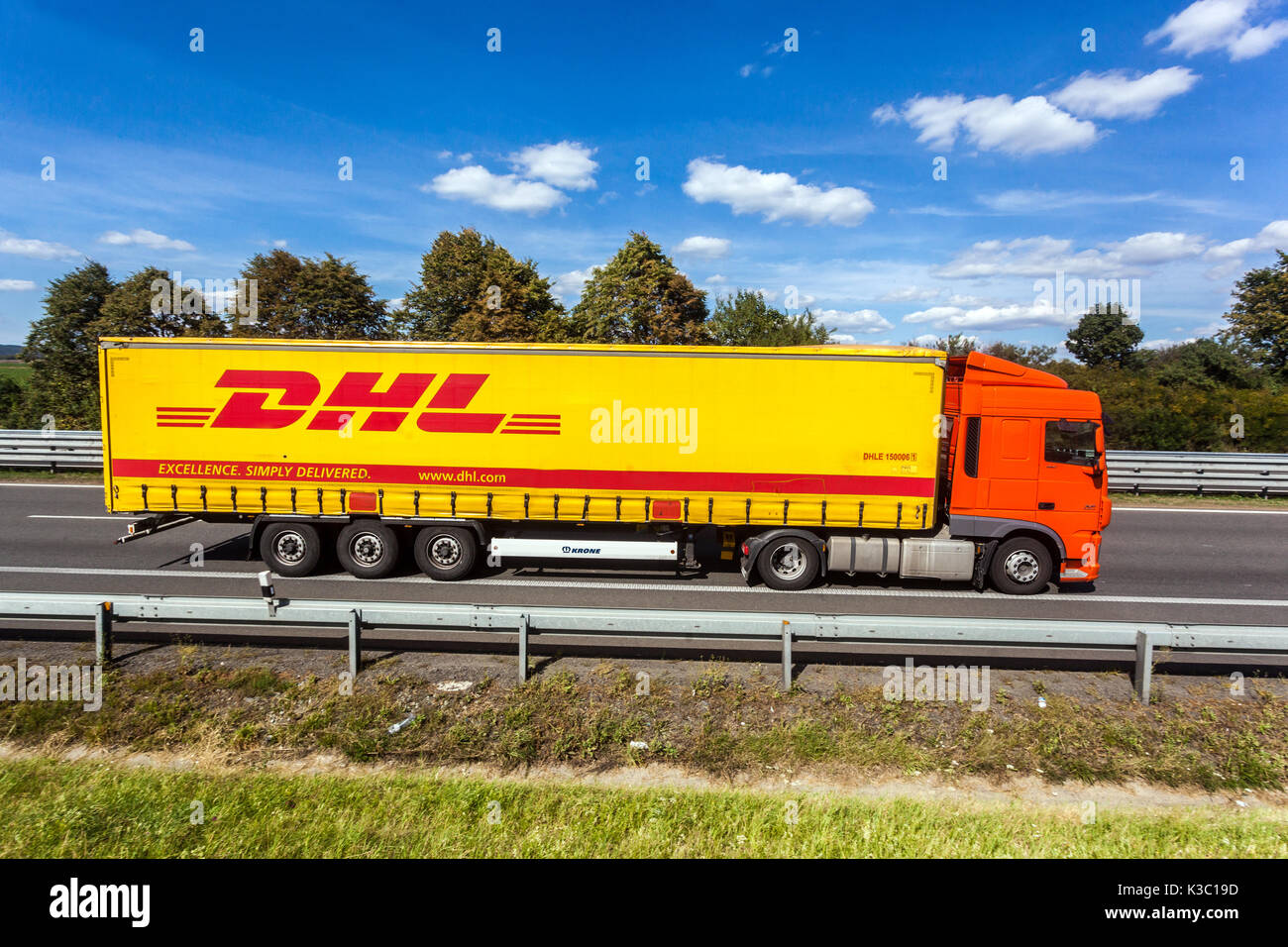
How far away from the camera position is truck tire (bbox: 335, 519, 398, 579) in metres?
10.6

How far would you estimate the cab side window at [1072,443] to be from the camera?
988 cm

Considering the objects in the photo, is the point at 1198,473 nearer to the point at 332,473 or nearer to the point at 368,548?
the point at 368,548

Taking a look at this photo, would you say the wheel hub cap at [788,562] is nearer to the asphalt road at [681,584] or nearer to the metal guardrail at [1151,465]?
the asphalt road at [681,584]

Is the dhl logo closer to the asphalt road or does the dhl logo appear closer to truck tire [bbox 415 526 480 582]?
truck tire [bbox 415 526 480 582]

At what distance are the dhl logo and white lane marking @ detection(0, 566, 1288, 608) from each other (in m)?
2.53

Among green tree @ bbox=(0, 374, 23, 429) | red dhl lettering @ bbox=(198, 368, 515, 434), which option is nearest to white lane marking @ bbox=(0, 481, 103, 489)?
red dhl lettering @ bbox=(198, 368, 515, 434)

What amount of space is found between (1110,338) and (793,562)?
48757 mm

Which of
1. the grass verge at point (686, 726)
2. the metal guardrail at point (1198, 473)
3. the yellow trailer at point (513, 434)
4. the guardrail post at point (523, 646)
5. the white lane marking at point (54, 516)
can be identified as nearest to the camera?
the grass verge at point (686, 726)

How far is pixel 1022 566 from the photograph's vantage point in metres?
10.2

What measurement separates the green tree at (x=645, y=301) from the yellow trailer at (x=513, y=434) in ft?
88.5

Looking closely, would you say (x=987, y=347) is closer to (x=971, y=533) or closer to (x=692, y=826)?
(x=971, y=533)
